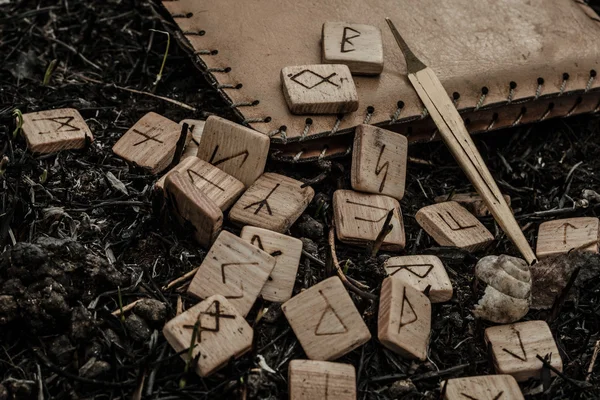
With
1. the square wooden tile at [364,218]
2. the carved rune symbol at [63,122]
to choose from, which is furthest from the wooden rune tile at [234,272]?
the carved rune symbol at [63,122]

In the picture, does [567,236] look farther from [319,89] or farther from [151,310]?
[151,310]

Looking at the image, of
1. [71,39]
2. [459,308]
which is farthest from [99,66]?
[459,308]

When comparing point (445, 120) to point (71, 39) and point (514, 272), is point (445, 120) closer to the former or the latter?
point (514, 272)

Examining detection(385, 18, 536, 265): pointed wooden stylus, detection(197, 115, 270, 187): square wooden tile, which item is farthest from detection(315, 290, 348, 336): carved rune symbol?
detection(385, 18, 536, 265): pointed wooden stylus

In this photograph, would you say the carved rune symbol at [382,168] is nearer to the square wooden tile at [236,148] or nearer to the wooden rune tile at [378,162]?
the wooden rune tile at [378,162]

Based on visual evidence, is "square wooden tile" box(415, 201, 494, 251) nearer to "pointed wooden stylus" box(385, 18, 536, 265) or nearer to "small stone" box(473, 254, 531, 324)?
"pointed wooden stylus" box(385, 18, 536, 265)
